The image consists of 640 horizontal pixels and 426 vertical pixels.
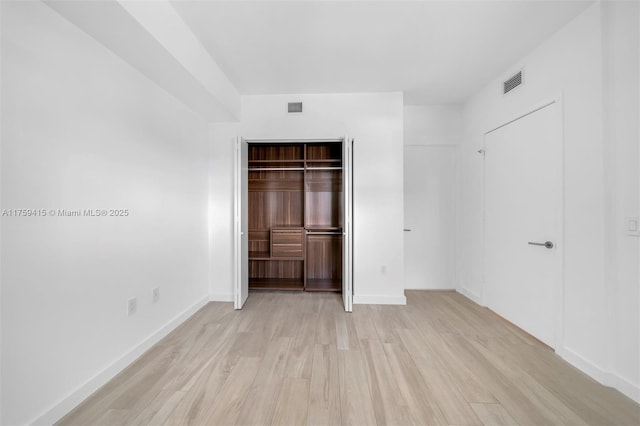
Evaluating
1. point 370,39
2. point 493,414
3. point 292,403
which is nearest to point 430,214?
point 370,39

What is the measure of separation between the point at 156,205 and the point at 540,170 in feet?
11.7

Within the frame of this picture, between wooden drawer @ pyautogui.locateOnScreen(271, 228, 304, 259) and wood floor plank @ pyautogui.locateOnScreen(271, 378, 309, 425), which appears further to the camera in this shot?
wooden drawer @ pyautogui.locateOnScreen(271, 228, 304, 259)

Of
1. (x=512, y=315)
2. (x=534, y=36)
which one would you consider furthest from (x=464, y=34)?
(x=512, y=315)

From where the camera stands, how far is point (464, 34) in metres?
2.29

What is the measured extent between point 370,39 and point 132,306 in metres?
3.02

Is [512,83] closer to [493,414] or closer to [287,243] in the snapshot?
[493,414]

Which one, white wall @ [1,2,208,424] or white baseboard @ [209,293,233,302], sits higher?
white wall @ [1,2,208,424]

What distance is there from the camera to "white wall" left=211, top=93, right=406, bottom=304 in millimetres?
3420

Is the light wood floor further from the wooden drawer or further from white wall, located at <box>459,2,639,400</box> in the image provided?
the wooden drawer

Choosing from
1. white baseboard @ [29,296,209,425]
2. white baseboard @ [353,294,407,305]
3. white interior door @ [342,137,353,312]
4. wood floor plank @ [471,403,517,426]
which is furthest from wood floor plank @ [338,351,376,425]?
white baseboard @ [29,296,209,425]

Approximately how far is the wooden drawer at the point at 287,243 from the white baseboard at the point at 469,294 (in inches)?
91.5

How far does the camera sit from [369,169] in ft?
11.3

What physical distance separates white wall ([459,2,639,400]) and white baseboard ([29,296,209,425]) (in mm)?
3445

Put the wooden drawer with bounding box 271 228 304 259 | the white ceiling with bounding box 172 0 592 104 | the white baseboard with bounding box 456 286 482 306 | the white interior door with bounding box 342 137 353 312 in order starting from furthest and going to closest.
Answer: the wooden drawer with bounding box 271 228 304 259 < the white baseboard with bounding box 456 286 482 306 < the white interior door with bounding box 342 137 353 312 < the white ceiling with bounding box 172 0 592 104
